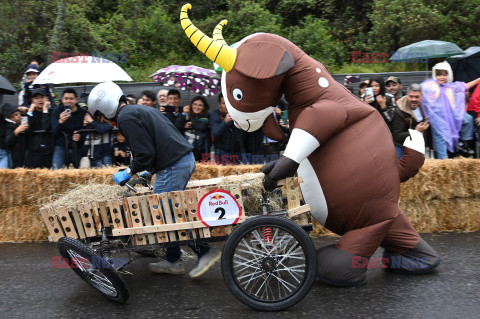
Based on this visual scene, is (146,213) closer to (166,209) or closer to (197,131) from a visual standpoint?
(166,209)

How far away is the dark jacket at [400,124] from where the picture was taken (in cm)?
729

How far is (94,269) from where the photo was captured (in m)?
4.40

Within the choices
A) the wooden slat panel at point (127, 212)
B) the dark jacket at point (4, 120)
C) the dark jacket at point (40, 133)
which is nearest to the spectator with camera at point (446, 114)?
the wooden slat panel at point (127, 212)

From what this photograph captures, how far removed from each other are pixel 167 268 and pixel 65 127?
3.16m

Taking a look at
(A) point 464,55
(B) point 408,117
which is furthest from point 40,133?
(A) point 464,55

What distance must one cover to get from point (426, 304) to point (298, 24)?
40.6 feet

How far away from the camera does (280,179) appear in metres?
4.41

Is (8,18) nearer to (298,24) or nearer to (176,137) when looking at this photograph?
(298,24)

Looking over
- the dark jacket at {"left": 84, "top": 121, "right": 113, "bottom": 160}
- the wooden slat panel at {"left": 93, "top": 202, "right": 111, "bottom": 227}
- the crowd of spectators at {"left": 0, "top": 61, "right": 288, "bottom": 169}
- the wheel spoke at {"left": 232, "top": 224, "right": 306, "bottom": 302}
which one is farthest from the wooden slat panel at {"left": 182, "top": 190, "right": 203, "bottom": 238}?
the dark jacket at {"left": 84, "top": 121, "right": 113, "bottom": 160}

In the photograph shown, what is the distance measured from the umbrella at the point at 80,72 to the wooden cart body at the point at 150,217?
3561 millimetres

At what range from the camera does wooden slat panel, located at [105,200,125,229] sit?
4.49 metres

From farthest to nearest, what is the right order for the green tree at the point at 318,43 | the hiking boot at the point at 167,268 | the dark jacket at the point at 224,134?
the green tree at the point at 318,43 → the dark jacket at the point at 224,134 → the hiking boot at the point at 167,268

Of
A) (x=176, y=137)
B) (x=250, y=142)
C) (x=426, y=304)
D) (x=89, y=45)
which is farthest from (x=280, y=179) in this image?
(x=89, y=45)

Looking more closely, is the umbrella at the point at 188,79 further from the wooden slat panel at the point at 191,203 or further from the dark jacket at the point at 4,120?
the wooden slat panel at the point at 191,203
